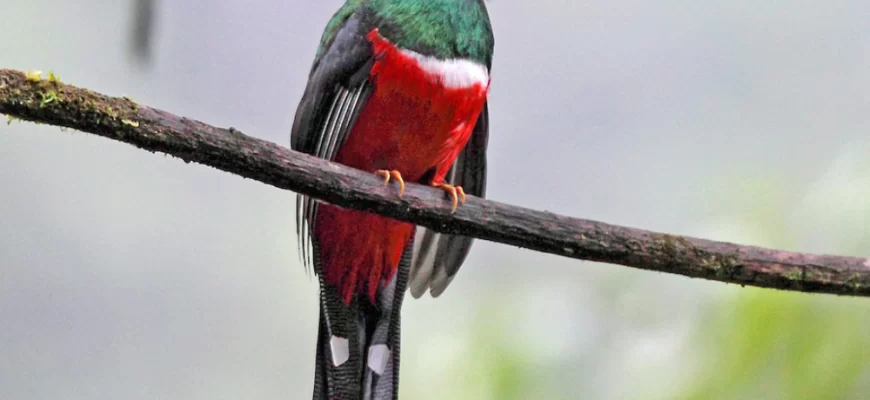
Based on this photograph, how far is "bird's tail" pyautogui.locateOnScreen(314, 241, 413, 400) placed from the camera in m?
1.88

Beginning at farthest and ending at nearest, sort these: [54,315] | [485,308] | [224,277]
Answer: [485,308], [224,277], [54,315]

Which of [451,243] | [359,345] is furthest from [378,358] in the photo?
[451,243]

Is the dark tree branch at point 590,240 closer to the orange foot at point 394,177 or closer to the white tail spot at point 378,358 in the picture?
the orange foot at point 394,177

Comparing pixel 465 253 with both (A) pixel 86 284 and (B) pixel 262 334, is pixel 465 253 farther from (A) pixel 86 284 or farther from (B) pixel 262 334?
(A) pixel 86 284

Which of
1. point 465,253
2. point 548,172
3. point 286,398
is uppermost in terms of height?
point 548,172

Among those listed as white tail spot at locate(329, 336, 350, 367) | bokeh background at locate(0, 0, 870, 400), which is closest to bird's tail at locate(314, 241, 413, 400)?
white tail spot at locate(329, 336, 350, 367)

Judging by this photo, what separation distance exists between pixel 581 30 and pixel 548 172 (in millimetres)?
424

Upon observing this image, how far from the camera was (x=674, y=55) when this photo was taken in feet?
7.64

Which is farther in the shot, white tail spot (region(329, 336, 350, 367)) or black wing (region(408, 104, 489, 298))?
black wing (region(408, 104, 489, 298))

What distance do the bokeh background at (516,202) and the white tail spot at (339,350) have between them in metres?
0.27

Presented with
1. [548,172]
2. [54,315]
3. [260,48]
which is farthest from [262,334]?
[548,172]

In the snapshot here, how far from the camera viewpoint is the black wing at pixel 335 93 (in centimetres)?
175

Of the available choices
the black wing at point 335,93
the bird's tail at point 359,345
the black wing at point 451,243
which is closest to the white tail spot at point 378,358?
the bird's tail at point 359,345

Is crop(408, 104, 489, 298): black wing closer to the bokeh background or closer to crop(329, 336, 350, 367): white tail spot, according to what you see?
the bokeh background
